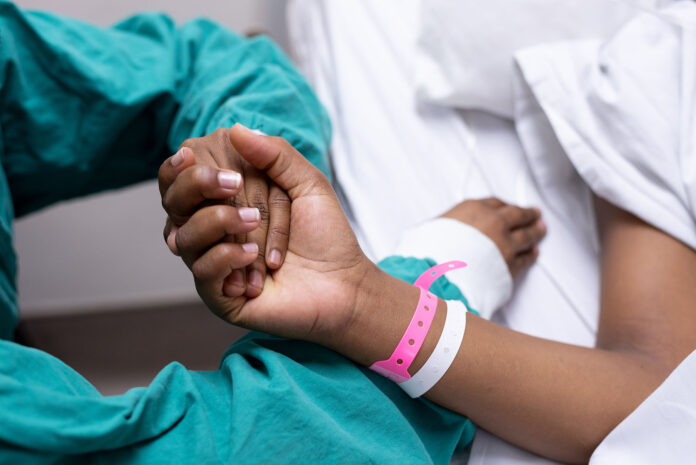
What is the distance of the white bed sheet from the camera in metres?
0.74

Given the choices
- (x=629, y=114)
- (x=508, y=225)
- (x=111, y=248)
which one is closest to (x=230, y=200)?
(x=508, y=225)

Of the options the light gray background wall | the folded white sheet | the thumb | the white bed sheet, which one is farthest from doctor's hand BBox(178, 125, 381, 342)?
the light gray background wall

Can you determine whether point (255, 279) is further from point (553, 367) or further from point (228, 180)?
point (553, 367)

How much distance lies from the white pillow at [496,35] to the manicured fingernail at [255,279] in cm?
51

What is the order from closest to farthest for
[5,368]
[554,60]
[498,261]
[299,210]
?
[5,368] < [299,210] < [498,261] < [554,60]

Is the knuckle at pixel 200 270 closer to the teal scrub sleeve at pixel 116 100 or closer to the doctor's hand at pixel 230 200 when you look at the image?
the doctor's hand at pixel 230 200

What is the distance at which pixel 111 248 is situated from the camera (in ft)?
4.61

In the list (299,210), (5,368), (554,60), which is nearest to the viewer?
(5,368)

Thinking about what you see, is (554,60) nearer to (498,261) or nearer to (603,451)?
(498,261)

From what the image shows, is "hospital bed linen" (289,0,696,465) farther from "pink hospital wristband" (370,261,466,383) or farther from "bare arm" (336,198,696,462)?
"pink hospital wristband" (370,261,466,383)

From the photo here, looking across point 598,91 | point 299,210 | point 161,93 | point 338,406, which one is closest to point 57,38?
point 161,93

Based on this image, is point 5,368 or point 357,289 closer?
point 5,368

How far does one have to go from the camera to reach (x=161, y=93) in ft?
2.51

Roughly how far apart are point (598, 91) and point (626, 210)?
157 mm
